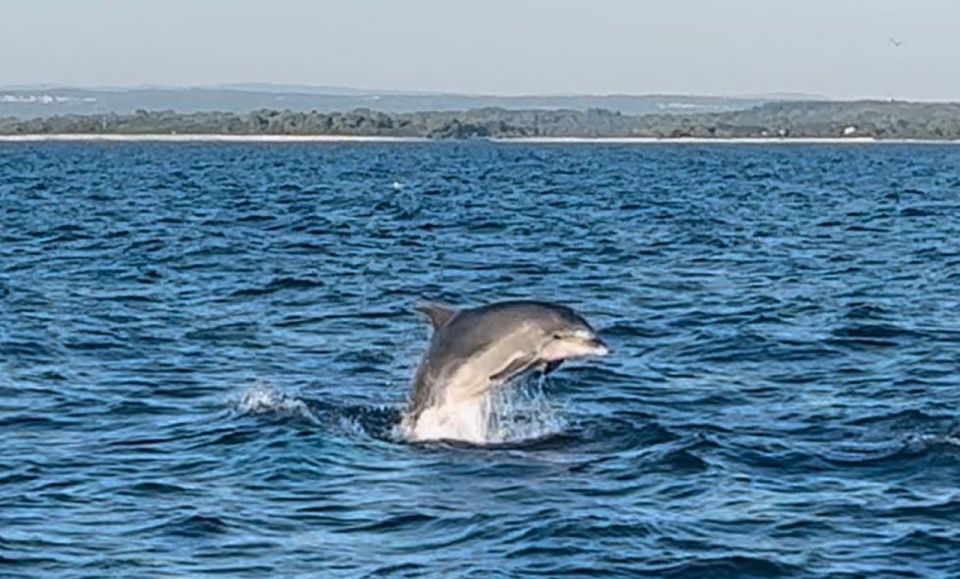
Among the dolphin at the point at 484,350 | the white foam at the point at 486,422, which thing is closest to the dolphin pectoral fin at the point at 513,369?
the dolphin at the point at 484,350

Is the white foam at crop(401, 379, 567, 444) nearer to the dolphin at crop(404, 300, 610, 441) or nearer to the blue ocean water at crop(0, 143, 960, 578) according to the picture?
the dolphin at crop(404, 300, 610, 441)

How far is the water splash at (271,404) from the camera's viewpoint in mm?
20516

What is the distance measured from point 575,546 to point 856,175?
309ft

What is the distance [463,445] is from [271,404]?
326 cm

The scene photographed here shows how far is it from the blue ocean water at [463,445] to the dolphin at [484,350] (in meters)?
0.50

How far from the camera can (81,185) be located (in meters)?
85.2

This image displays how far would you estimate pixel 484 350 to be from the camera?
1816 cm

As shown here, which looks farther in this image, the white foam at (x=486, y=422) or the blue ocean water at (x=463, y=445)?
the white foam at (x=486, y=422)

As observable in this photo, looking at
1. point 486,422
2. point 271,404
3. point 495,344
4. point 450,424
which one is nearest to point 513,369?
point 495,344

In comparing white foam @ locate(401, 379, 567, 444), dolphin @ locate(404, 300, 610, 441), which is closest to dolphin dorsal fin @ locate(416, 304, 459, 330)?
dolphin @ locate(404, 300, 610, 441)

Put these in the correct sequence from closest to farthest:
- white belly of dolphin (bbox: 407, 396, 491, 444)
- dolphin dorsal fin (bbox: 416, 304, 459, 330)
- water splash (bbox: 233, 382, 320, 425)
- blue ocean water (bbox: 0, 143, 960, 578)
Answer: blue ocean water (bbox: 0, 143, 960, 578) < dolphin dorsal fin (bbox: 416, 304, 459, 330) < white belly of dolphin (bbox: 407, 396, 491, 444) < water splash (bbox: 233, 382, 320, 425)

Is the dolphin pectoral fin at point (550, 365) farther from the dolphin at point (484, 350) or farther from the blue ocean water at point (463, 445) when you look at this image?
the blue ocean water at point (463, 445)

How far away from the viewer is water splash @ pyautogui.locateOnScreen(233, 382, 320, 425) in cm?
2052

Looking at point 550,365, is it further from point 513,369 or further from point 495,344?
point 495,344
